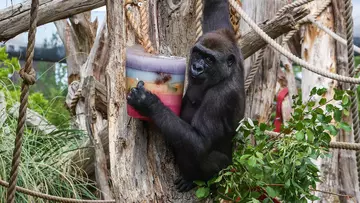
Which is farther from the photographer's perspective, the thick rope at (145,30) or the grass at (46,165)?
the grass at (46,165)

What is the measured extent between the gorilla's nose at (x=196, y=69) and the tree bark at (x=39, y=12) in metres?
1.13

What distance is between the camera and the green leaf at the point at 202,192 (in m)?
2.62

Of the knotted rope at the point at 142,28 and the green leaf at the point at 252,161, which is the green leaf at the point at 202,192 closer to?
the green leaf at the point at 252,161

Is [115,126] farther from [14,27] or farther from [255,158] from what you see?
[14,27]

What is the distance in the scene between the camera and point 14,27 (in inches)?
143

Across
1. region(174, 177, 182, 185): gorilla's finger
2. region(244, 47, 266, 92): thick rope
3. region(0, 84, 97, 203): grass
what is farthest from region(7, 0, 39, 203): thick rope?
region(244, 47, 266, 92): thick rope

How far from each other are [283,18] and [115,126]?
160 cm

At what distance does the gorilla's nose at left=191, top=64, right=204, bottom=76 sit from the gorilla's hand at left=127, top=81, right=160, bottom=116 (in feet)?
1.35

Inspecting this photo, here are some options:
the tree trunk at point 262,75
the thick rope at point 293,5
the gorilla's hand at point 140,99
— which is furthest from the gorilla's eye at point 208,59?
the tree trunk at point 262,75

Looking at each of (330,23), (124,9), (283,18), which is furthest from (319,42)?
(124,9)

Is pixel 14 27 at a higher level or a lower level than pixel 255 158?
higher

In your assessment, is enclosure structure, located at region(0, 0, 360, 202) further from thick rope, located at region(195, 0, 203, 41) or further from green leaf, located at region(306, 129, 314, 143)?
green leaf, located at region(306, 129, 314, 143)

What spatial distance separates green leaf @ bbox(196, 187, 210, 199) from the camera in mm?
2623

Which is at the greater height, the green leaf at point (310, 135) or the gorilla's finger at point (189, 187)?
the green leaf at point (310, 135)
